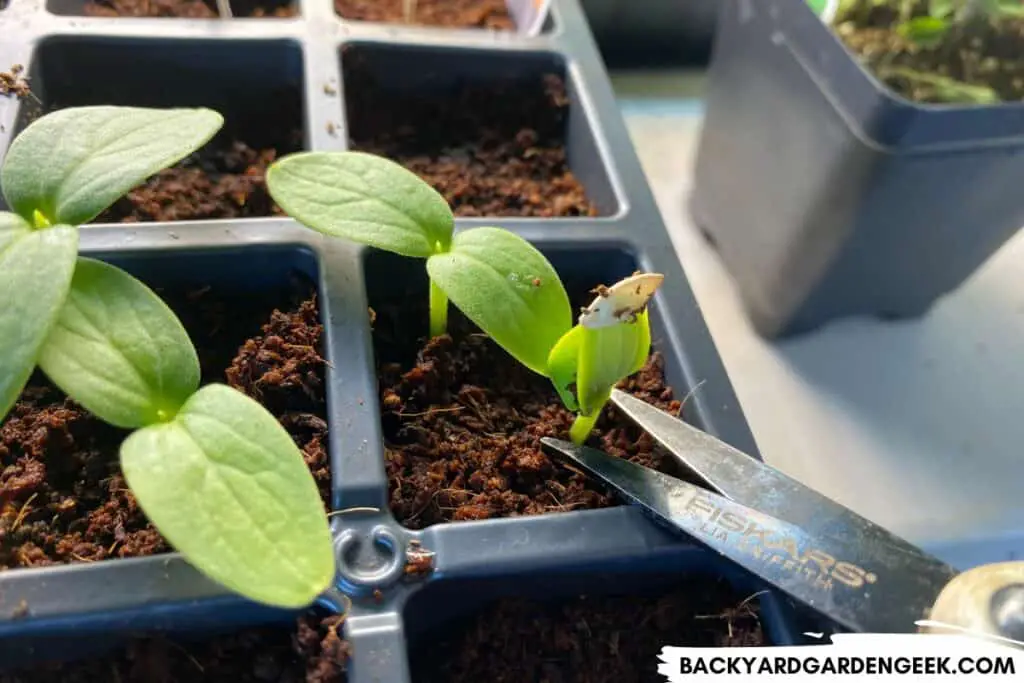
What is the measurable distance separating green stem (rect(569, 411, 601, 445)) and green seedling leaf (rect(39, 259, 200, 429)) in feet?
0.77

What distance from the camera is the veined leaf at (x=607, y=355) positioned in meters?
0.47

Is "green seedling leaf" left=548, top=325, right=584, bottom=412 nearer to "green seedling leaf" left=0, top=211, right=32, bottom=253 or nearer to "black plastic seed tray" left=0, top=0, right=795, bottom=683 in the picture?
"black plastic seed tray" left=0, top=0, right=795, bottom=683

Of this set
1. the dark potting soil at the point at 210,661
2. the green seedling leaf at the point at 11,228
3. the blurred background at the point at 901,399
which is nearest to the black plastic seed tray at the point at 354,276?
the dark potting soil at the point at 210,661

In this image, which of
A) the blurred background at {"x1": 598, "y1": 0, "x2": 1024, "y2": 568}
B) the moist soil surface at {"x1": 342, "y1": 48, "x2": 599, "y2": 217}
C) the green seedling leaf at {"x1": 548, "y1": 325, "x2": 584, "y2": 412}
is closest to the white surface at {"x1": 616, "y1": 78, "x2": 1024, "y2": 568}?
the blurred background at {"x1": 598, "y1": 0, "x2": 1024, "y2": 568}

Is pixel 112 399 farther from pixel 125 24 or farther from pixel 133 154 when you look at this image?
pixel 125 24

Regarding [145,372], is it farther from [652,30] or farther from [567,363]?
[652,30]

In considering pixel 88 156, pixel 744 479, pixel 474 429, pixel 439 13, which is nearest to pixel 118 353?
pixel 88 156

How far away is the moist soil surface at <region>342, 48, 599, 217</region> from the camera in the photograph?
80cm

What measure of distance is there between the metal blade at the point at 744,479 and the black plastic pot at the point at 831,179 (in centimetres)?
29

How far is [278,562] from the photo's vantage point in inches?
15.3

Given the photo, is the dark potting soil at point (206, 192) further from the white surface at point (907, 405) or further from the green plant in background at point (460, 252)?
the white surface at point (907, 405)

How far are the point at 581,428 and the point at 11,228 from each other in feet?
1.16

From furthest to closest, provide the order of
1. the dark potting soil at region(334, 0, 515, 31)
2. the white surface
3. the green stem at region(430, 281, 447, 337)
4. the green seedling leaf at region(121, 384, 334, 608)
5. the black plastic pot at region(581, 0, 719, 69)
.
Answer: the black plastic pot at region(581, 0, 719, 69) → the dark potting soil at region(334, 0, 515, 31) → the white surface → the green stem at region(430, 281, 447, 337) → the green seedling leaf at region(121, 384, 334, 608)

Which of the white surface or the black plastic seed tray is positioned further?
the white surface
